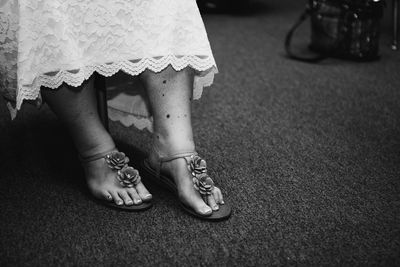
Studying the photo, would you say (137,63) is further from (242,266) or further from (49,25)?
(242,266)

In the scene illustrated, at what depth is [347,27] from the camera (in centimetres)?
179

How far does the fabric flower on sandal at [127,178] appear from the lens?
0.85 metres

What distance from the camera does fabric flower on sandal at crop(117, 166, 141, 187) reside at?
854 mm

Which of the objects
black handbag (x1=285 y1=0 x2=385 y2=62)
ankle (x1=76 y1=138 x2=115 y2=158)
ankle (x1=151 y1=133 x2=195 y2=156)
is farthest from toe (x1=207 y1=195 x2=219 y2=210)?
black handbag (x1=285 y1=0 x2=385 y2=62)

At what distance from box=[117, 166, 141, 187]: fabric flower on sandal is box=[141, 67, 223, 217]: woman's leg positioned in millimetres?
64

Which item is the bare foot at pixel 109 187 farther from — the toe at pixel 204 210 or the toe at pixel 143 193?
the toe at pixel 204 210

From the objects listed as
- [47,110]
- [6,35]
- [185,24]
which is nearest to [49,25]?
[6,35]

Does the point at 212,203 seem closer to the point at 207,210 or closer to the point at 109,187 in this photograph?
the point at 207,210

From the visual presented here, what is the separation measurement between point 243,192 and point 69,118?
1.25 feet

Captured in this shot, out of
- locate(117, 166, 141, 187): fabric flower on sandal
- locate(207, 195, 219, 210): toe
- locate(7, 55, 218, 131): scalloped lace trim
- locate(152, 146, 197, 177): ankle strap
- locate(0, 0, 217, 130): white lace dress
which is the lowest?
locate(207, 195, 219, 210): toe

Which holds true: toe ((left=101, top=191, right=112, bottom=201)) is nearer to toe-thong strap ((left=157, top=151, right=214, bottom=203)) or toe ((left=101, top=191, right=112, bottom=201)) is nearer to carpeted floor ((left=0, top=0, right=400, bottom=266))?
carpeted floor ((left=0, top=0, right=400, bottom=266))

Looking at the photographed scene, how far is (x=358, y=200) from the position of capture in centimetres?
88

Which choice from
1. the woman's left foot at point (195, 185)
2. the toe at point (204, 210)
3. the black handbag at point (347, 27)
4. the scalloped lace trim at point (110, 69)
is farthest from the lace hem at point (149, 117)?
the black handbag at point (347, 27)

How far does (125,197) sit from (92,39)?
0.99ft
